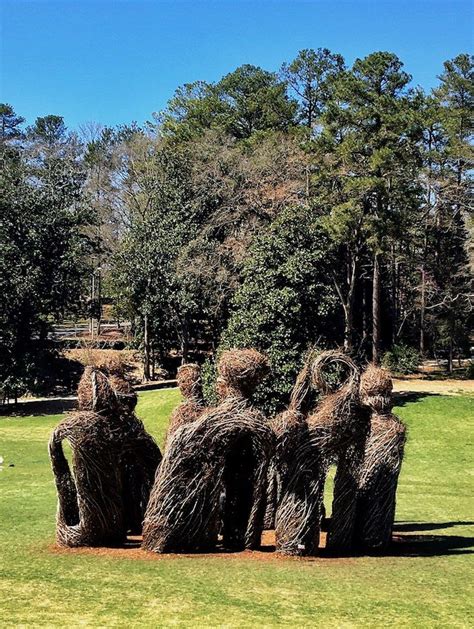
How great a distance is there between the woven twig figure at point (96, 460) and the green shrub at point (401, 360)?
3014 cm

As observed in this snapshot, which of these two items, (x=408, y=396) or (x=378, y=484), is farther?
(x=408, y=396)

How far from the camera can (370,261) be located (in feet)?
136

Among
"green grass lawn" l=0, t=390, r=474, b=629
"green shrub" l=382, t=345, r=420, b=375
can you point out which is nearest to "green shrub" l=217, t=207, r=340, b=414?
"green grass lawn" l=0, t=390, r=474, b=629

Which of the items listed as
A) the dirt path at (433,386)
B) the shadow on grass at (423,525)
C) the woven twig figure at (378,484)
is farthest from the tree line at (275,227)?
the woven twig figure at (378,484)

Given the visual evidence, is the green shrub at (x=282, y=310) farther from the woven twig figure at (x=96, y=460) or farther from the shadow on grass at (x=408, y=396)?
the woven twig figure at (x=96, y=460)

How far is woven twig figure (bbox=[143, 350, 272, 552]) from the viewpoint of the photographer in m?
11.0

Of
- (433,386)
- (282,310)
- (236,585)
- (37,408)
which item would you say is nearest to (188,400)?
(236,585)

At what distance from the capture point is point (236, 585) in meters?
9.50

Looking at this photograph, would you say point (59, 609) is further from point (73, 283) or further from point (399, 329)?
point (399, 329)

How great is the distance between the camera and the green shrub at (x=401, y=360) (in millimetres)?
40812

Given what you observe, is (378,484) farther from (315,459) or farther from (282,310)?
(282,310)

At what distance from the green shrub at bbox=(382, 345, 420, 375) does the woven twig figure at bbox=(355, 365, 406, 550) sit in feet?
93.3

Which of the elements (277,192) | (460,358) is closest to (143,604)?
(277,192)

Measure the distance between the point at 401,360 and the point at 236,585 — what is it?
107 feet
